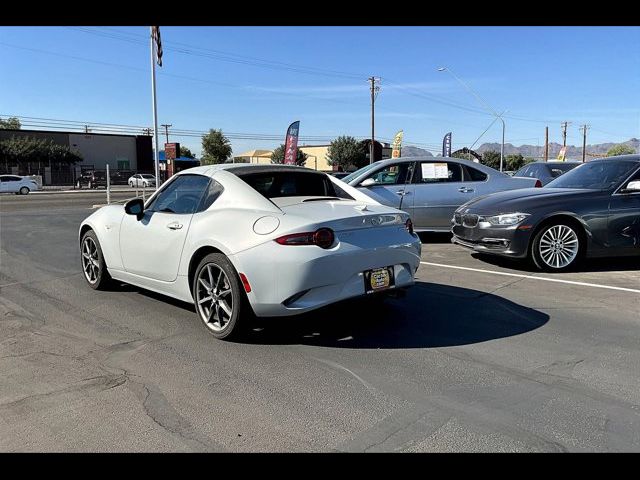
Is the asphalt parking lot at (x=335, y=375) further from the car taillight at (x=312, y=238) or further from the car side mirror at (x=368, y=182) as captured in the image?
the car side mirror at (x=368, y=182)

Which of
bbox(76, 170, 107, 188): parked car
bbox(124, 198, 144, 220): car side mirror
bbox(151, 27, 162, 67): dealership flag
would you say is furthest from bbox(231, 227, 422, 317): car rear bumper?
bbox(76, 170, 107, 188): parked car

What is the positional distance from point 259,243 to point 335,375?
119cm

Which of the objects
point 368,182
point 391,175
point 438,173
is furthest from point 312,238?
point 438,173

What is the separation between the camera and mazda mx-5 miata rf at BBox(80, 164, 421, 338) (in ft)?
13.5

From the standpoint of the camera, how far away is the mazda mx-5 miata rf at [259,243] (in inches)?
162

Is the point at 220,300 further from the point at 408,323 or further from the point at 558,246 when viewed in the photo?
the point at 558,246

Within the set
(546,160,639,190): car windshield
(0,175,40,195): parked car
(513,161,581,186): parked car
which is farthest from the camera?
(0,175,40,195): parked car

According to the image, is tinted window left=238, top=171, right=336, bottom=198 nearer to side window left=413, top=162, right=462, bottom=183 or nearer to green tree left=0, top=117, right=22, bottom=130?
side window left=413, top=162, right=462, bottom=183

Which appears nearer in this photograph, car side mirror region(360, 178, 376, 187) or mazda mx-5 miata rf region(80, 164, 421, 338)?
mazda mx-5 miata rf region(80, 164, 421, 338)

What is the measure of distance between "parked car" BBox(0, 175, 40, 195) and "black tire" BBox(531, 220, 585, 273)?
139 ft

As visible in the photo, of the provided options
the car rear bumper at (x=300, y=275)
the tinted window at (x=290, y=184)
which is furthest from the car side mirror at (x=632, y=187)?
the car rear bumper at (x=300, y=275)

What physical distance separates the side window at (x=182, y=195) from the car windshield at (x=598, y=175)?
5655mm

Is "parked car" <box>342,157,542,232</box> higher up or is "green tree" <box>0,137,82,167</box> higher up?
"green tree" <box>0,137,82,167</box>
